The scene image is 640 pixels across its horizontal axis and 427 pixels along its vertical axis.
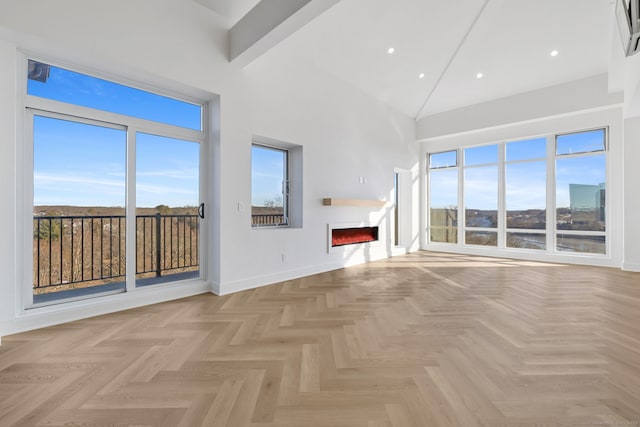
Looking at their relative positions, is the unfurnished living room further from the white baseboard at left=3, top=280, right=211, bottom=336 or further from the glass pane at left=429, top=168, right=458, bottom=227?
the glass pane at left=429, top=168, right=458, bottom=227

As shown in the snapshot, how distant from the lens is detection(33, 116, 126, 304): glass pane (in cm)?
264

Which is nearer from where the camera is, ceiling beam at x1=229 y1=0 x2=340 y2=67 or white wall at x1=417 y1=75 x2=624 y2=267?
ceiling beam at x1=229 y1=0 x2=340 y2=67

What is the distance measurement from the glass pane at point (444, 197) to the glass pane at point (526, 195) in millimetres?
1087

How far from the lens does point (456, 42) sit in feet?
15.8

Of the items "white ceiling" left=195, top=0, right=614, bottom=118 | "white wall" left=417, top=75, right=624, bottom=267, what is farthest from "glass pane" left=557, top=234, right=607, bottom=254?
"white ceiling" left=195, top=0, right=614, bottom=118

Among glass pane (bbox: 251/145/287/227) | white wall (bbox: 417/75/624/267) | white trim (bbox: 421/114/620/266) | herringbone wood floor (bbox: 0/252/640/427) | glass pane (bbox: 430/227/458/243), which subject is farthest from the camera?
glass pane (bbox: 430/227/458/243)

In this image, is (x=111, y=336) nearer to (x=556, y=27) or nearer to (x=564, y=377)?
(x=564, y=377)

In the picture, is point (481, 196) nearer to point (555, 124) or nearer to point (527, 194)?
point (527, 194)

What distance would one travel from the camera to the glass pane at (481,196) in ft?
21.0

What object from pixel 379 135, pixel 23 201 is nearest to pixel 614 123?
pixel 379 135

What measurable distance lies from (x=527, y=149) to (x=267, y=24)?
5760mm

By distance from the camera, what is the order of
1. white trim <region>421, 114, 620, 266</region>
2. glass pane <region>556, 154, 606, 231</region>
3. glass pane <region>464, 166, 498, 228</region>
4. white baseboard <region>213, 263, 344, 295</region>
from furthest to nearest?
1. glass pane <region>464, 166, 498, 228</region>
2. glass pane <region>556, 154, 606, 231</region>
3. white trim <region>421, 114, 620, 266</region>
4. white baseboard <region>213, 263, 344, 295</region>

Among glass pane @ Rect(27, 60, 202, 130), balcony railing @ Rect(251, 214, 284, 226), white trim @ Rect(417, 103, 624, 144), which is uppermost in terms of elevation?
white trim @ Rect(417, 103, 624, 144)

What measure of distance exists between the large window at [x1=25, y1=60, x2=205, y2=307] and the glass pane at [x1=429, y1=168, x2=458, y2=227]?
18.7ft
